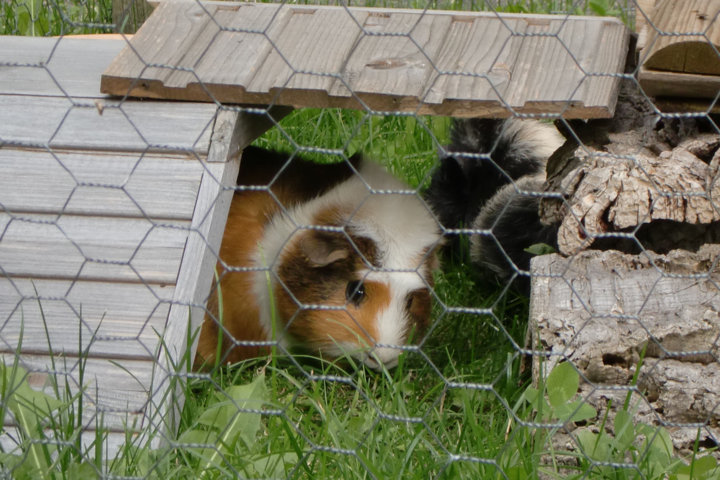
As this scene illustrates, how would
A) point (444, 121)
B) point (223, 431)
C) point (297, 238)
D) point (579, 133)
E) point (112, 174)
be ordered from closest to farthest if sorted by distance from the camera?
point (223, 431), point (112, 174), point (579, 133), point (297, 238), point (444, 121)

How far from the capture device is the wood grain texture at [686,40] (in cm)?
135

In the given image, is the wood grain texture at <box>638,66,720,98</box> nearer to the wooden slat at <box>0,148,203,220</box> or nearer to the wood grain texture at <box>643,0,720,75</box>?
the wood grain texture at <box>643,0,720,75</box>

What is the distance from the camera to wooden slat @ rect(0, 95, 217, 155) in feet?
4.95

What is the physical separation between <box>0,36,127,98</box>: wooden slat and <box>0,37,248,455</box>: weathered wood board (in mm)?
24

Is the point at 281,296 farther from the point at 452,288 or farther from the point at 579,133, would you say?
the point at 579,133

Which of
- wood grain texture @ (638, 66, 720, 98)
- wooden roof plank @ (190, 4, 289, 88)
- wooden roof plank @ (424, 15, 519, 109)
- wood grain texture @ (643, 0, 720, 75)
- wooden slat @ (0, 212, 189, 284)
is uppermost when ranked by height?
wood grain texture @ (643, 0, 720, 75)

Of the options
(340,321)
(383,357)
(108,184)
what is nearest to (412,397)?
(383,357)

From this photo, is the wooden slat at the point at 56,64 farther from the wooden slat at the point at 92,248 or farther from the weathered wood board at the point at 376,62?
the wooden slat at the point at 92,248

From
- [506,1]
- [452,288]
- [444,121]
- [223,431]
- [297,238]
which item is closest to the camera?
[223,431]

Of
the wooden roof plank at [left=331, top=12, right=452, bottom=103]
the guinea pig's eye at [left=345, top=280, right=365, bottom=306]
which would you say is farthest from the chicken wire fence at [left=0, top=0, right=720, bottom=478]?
the wooden roof plank at [left=331, top=12, right=452, bottom=103]

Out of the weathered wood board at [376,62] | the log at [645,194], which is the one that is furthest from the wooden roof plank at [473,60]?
the log at [645,194]

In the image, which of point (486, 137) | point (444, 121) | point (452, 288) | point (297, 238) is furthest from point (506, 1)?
point (297, 238)

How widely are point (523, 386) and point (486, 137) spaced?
801 millimetres

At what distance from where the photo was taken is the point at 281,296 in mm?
1803
